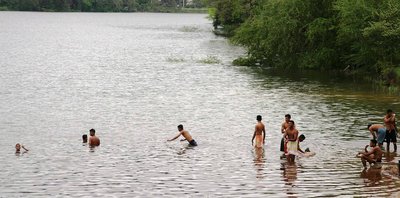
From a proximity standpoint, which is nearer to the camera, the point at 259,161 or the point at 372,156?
A: the point at 372,156

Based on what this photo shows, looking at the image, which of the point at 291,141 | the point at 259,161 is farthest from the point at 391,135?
the point at 259,161

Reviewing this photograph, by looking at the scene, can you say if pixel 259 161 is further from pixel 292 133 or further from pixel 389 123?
pixel 389 123

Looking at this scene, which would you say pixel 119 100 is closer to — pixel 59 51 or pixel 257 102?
pixel 257 102

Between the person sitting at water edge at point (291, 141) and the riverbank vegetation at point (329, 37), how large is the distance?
27.4 m

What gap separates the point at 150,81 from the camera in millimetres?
66250

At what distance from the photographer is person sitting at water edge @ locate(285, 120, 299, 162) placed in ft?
101

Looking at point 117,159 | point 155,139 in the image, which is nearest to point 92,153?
point 117,159

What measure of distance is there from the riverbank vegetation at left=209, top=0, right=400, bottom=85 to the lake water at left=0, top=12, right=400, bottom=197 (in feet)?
7.58

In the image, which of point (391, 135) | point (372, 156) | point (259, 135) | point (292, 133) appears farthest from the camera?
point (259, 135)

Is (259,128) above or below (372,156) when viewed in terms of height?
above

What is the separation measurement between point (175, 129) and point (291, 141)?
36.6 ft

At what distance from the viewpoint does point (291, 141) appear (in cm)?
3116

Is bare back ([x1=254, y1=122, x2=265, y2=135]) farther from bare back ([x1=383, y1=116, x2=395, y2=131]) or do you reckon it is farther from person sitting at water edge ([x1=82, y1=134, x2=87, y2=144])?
person sitting at water edge ([x1=82, y1=134, x2=87, y2=144])

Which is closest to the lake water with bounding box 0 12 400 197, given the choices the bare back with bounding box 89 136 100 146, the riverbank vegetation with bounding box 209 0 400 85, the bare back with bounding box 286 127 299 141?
the bare back with bounding box 89 136 100 146
